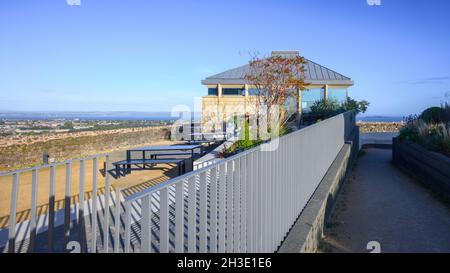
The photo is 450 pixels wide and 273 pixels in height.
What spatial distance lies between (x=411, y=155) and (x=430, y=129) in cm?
104

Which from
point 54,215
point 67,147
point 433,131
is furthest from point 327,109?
point 54,215

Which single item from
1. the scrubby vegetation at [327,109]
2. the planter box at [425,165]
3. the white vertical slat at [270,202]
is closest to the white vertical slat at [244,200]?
the white vertical slat at [270,202]

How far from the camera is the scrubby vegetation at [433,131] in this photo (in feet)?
24.0

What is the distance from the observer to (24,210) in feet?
16.5

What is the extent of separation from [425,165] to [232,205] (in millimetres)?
7492

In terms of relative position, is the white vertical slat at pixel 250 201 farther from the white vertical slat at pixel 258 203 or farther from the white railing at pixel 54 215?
the white railing at pixel 54 215

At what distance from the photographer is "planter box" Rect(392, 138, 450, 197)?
6.41 metres

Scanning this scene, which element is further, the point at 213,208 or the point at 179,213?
the point at 213,208

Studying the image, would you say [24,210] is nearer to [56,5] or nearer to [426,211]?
[426,211]

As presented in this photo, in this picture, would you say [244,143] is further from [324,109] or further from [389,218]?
[324,109]

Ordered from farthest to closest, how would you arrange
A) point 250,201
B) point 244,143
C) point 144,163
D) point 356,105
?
point 356,105 → point 144,163 → point 244,143 → point 250,201

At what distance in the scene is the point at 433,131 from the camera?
353 inches

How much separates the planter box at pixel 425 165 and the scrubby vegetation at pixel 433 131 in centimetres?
21

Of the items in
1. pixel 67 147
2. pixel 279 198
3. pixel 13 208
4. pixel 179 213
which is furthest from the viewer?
pixel 67 147
